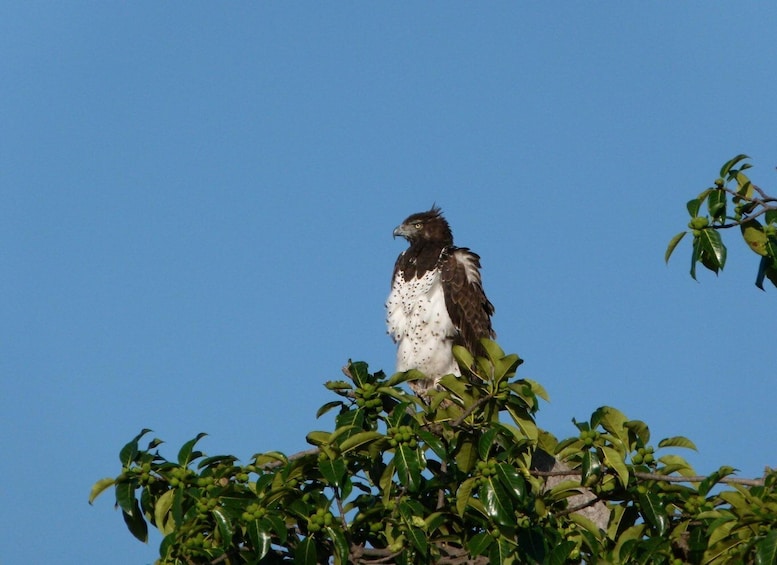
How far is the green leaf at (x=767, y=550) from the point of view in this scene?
17.0ft

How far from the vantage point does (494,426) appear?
21.0 ft

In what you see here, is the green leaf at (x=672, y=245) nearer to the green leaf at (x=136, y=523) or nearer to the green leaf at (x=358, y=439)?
the green leaf at (x=358, y=439)

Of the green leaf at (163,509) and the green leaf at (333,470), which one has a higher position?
the green leaf at (163,509)

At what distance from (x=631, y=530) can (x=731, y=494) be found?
2.29 feet

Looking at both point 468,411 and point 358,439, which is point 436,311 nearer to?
point 468,411

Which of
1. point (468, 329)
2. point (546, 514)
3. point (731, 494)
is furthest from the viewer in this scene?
point (468, 329)

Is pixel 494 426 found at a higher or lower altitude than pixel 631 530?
higher

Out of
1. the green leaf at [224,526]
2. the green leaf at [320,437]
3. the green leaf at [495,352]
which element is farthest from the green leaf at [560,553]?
the green leaf at [224,526]

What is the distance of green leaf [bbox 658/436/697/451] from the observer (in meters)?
6.44

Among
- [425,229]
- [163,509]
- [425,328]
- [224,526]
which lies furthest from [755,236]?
[425,229]

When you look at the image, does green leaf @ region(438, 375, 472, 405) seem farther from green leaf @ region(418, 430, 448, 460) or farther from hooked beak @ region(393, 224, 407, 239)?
hooked beak @ region(393, 224, 407, 239)

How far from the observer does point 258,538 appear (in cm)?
594

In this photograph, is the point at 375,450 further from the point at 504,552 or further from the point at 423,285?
the point at 423,285

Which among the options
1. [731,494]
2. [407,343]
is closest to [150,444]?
[731,494]
